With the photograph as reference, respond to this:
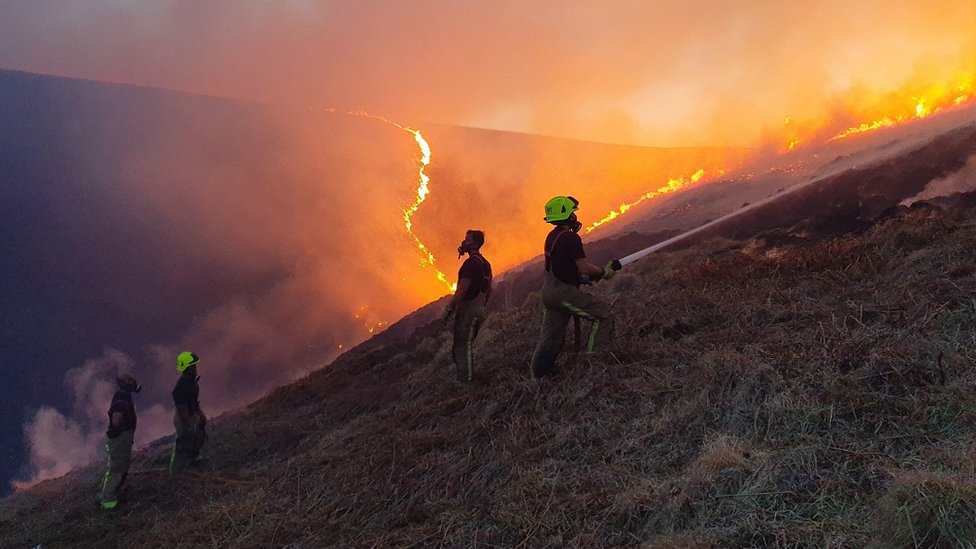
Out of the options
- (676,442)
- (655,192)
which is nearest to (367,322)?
(655,192)

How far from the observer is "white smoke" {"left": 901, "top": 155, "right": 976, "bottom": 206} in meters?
Answer: 13.0

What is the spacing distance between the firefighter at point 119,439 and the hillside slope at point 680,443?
440mm

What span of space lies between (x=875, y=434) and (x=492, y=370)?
5273 millimetres

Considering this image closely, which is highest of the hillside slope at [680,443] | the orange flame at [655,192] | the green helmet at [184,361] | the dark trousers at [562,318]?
the orange flame at [655,192]

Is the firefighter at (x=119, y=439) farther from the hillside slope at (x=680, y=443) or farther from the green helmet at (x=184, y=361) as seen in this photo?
the green helmet at (x=184, y=361)

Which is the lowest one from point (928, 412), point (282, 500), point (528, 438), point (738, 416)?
point (928, 412)

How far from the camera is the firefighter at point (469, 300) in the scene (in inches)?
318

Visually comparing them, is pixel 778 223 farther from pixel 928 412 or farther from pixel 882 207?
pixel 928 412

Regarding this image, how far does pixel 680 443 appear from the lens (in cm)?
474

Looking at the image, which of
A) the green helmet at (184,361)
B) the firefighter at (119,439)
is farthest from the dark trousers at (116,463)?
the green helmet at (184,361)

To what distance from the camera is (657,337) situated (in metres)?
7.57

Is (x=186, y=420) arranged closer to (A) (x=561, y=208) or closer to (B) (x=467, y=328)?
(B) (x=467, y=328)

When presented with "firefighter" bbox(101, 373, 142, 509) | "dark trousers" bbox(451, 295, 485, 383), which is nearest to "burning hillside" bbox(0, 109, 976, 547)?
"firefighter" bbox(101, 373, 142, 509)

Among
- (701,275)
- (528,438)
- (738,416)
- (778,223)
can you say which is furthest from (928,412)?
(778,223)
